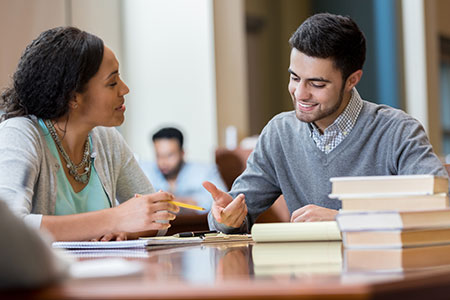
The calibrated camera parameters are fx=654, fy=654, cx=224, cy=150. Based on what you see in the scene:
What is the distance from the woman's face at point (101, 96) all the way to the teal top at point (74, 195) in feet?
0.39

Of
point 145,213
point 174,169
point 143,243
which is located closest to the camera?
point 143,243

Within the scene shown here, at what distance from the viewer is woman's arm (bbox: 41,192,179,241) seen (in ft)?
4.82

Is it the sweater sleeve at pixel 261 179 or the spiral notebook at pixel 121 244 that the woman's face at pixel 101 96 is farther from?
the spiral notebook at pixel 121 244

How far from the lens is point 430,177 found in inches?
37.7

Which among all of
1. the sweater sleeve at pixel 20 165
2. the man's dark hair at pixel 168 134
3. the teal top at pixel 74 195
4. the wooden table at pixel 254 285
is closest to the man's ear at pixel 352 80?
the teal top at pixel 74 195

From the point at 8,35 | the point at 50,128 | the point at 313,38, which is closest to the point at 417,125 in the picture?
the point at 313,38

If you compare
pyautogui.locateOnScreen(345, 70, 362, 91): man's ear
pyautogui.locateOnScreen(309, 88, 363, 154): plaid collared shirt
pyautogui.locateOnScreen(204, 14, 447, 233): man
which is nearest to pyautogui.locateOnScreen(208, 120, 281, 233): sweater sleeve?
pyautogui.locateOnScreen(204, 14, 447, 233): man

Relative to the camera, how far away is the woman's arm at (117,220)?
1468 millimetres

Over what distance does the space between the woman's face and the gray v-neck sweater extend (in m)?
0.43

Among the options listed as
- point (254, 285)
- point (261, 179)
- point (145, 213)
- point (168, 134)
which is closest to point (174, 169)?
point (168, 134)

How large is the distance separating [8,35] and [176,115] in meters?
2.06

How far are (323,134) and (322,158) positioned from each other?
8cm

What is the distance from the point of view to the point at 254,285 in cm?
57

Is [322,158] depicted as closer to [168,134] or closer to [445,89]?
[168,134]
